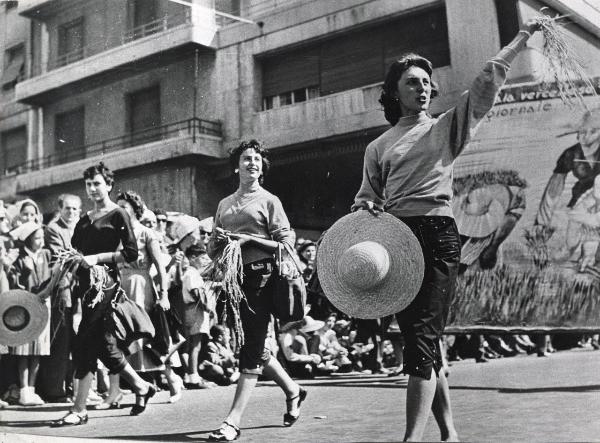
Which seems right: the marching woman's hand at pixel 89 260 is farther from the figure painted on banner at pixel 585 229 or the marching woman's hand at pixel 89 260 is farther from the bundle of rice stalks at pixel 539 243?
the figure painted on banner at pixel 585 229

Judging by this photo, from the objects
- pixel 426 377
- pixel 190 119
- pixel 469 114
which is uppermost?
pixel 190 119

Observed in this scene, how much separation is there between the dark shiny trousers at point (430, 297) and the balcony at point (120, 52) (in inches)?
94.1

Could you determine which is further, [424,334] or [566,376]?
[566,376]

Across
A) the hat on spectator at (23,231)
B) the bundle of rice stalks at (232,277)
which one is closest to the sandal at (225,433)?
the bundle of rice stalks at (232,277)

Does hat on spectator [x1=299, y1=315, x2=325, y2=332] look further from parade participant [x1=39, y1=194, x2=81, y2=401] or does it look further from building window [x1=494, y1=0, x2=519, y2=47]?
building window [x1=494, y1=0, x2=519, y2=47]

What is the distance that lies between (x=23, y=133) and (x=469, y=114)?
4129 millimetres

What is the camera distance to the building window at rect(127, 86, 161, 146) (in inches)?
216

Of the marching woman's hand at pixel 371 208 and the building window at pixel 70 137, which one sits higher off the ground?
the building window at pixel 70 137

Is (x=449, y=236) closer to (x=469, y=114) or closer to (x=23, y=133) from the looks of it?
(x=469, y=114)

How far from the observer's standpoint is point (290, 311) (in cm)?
446

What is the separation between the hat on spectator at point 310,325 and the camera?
702 cm

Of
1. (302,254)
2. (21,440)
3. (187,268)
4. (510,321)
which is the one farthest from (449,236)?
(21,440)

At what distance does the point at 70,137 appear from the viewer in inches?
235

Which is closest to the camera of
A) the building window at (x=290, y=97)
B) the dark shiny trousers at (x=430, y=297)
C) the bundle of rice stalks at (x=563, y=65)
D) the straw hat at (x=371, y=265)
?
the dark shiny trousers at (x=430, y=297)
